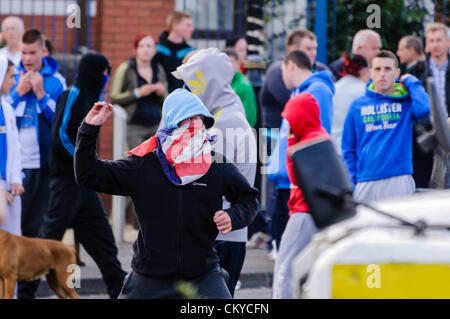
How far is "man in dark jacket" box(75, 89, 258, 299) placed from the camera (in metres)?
4.73

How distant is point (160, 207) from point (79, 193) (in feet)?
11.2

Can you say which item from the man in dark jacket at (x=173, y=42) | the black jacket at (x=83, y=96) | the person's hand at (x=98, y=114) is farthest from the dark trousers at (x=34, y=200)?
the person's hand at (x=98, y=114)

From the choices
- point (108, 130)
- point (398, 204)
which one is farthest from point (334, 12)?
point (398, 204)

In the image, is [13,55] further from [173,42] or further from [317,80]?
[317,80]

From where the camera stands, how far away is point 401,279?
2.83 metres

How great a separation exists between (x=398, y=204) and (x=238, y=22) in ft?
30.6

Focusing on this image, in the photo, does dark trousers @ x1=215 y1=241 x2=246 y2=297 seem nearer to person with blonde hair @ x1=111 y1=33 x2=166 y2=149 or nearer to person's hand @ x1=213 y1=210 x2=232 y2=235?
person's hand @ x1=213 y1=210 x2=232 y2=235

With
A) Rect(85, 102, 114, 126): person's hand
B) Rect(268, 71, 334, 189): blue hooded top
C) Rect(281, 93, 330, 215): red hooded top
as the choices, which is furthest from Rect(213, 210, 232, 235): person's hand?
Rect(268, 71, 334, 189): blue hooded top

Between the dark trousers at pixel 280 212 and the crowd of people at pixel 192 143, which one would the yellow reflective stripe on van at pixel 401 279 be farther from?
the dark trousers at pixel 280 212

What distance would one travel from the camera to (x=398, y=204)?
334 centimetres

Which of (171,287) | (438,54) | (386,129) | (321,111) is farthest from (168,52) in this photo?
(171,287)

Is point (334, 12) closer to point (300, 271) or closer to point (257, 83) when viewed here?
point (257, 83)

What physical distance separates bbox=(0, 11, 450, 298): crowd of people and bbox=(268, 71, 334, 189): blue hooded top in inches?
0.6

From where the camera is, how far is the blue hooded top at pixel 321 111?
7469mm
